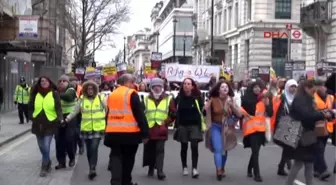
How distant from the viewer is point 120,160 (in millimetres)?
9883

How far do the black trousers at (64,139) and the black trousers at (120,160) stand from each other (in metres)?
3.34

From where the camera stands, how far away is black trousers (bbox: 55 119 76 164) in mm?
13133

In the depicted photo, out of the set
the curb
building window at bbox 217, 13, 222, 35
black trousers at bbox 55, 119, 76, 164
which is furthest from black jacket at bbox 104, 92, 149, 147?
building window at bbox 217, 13, 222, 35

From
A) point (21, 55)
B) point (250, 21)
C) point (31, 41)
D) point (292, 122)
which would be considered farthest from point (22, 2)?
point (292, 122)

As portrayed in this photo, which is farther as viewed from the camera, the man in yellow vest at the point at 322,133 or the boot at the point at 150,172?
the boot at the point at 150,172

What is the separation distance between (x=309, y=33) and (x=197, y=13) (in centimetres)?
5116

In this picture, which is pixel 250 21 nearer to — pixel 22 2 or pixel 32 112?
pixel 22 2

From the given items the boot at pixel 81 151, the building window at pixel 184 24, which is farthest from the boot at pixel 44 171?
the building window at pixel 184 24

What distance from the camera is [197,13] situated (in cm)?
9238

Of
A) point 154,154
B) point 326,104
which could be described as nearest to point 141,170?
point 154,154

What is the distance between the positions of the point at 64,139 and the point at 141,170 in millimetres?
1668

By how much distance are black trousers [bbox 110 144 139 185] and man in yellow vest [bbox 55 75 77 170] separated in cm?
323

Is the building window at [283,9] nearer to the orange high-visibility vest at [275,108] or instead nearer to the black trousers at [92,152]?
the orange high-visibility vest at [275,108]

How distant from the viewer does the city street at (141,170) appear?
11594mm
